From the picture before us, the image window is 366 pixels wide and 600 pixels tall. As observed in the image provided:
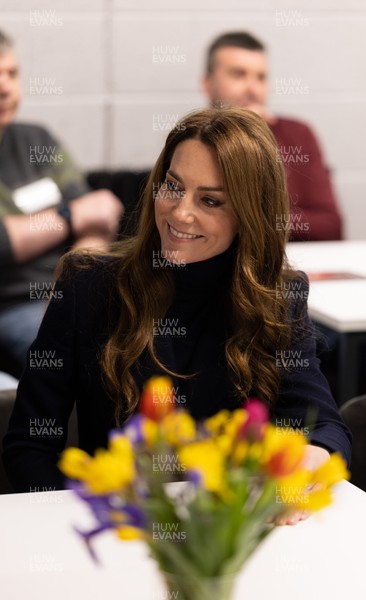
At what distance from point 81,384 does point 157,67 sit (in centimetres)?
305

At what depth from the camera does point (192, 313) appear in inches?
77.1

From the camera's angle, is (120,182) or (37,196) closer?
(37,196)

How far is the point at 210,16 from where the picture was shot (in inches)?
184

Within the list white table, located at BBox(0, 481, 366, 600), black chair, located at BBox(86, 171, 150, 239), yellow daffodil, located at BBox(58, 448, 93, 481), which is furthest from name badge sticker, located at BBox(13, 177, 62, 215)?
yellow daffodil, located at BBox(58, 448, 93, 481)

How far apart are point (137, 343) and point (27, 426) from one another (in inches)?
10.4

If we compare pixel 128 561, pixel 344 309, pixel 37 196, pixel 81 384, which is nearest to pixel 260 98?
pixel 37 196

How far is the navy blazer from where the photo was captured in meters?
1.83

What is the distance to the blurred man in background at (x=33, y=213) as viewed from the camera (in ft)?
11.7

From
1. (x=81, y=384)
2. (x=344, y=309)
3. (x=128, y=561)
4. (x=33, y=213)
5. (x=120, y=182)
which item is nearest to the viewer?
(x=128, y=561)

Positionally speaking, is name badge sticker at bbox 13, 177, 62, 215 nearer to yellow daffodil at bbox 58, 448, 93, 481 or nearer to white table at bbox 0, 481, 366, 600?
white table at bbox 0, 481, 366, 600

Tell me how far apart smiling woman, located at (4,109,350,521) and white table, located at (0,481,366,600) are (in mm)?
288

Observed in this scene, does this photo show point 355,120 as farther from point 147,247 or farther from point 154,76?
point 147,247

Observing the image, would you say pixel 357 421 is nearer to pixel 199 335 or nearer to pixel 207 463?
pixel 199 335

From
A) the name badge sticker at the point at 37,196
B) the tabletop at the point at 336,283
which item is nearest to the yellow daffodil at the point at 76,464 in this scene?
the tabletop at the point at 336,283
